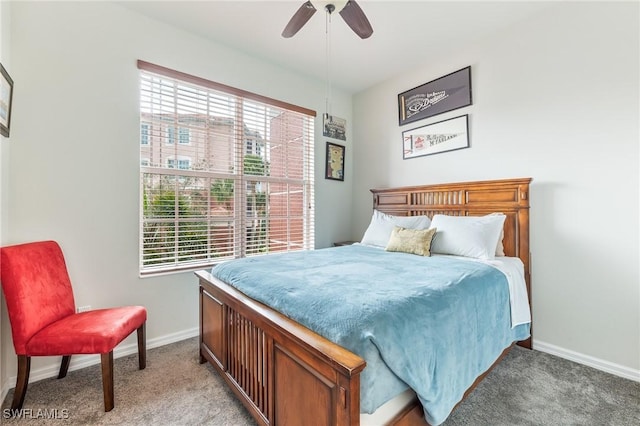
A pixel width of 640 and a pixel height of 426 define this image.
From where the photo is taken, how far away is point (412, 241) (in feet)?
8.33

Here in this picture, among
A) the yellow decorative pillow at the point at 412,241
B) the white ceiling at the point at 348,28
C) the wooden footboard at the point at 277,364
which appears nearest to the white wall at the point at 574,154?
the white ceiling at the point at 348,28

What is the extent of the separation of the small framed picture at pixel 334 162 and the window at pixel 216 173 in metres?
0.29

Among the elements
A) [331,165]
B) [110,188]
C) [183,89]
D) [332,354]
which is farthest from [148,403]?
[331,165]

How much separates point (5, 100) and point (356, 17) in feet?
7.75

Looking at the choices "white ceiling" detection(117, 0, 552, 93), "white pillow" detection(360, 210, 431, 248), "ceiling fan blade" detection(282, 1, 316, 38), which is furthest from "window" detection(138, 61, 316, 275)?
"ceiling fan blade" detection(282, 1, 316, 38)

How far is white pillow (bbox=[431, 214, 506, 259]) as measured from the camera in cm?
227

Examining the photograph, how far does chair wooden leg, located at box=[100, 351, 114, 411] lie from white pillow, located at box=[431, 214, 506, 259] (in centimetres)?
253

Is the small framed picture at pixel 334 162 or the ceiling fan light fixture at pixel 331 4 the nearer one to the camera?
the ceiling fan light fixture at pixel 331 4

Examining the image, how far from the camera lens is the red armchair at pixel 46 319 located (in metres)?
1.59

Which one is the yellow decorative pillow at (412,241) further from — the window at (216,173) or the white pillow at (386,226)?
the window at (216,173)

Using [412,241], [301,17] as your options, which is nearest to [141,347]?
[412,241]

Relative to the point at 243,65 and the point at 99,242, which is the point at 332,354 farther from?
the point at 243,65

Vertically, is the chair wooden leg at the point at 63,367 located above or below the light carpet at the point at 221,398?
above

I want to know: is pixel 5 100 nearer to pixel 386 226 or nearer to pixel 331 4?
pixel 331 4
